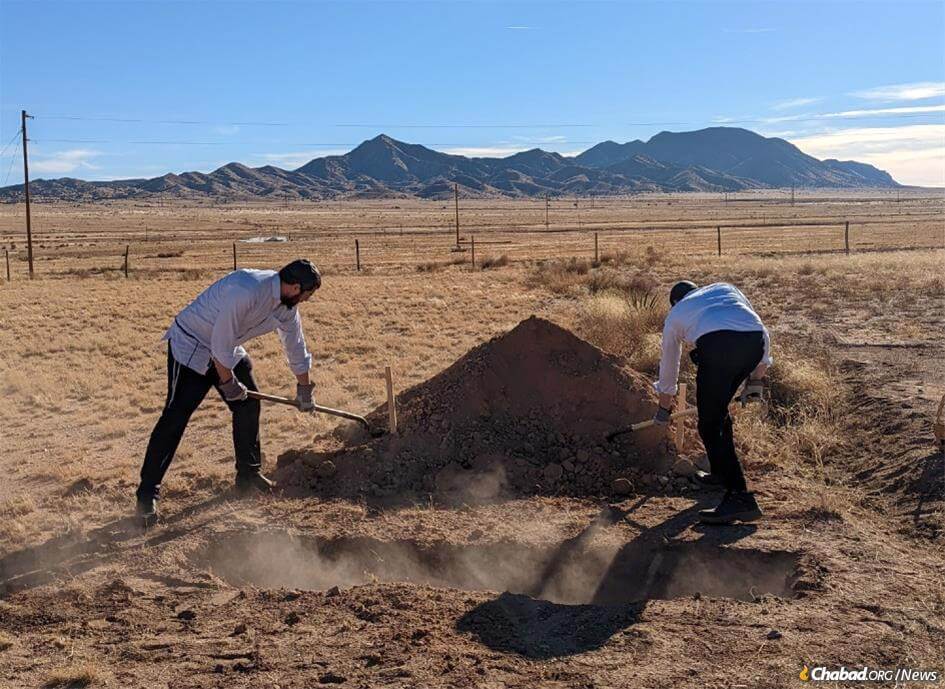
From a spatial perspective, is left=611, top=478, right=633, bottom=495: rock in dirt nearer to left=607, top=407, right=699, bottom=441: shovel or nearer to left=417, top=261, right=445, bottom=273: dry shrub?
left=607, top=407, right=699, bottom=441: shovel

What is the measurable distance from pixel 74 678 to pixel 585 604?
2.57 meters

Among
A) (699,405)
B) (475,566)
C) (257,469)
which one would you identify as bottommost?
(475,566)

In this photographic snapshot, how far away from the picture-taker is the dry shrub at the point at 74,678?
12.1 feet

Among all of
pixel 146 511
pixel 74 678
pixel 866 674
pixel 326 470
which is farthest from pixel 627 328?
pixel 74 678

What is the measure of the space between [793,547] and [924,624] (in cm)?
105

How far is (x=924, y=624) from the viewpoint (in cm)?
399

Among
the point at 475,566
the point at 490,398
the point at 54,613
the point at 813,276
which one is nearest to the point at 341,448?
the point at 490,398

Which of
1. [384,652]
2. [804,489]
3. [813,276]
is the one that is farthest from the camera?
[813,276]

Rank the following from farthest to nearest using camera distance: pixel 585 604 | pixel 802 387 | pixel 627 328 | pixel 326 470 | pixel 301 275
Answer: pixel 627 328 < pixel 802 387 < pixel 326 470 < pixel 301 275 < pixel 585 604

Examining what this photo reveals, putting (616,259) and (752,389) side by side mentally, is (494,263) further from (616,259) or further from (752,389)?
(752,389)

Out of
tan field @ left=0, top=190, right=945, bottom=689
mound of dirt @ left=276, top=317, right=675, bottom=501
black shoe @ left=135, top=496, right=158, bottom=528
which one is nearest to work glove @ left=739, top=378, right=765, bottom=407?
tan field @ left=0, top=190, right=945, bottom=689

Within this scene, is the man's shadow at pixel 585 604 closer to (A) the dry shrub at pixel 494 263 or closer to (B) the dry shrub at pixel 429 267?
(B) the dry shrub at pixel 429 267

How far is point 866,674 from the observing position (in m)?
3.58

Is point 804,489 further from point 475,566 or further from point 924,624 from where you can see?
point 475,566
